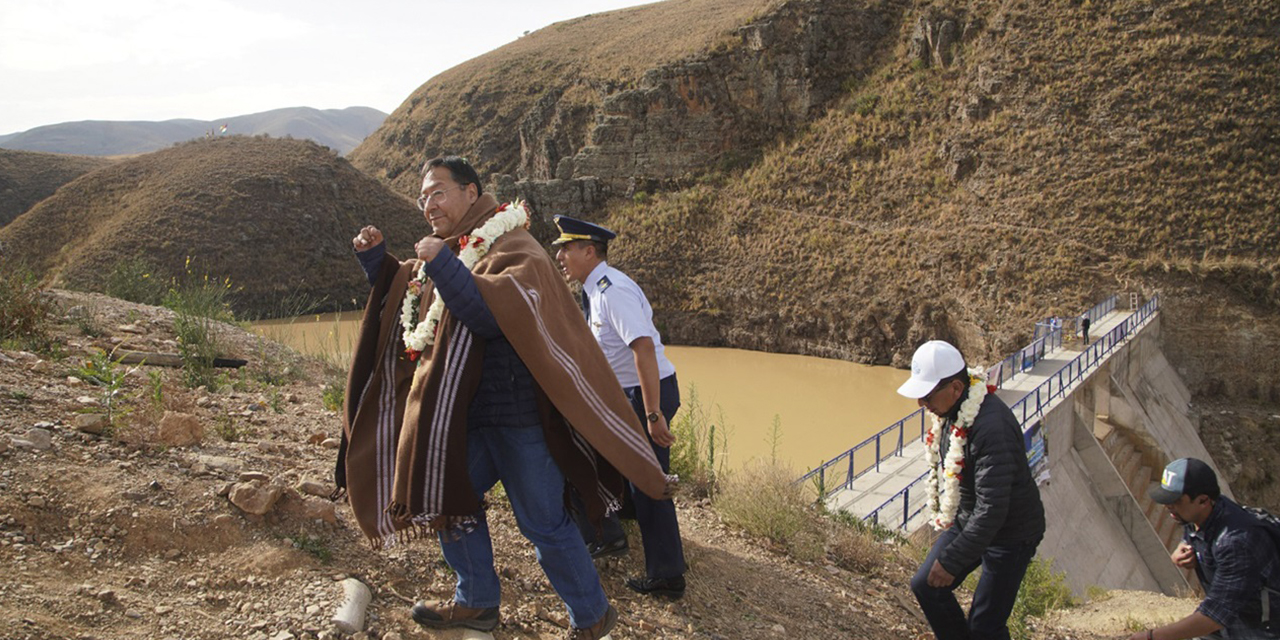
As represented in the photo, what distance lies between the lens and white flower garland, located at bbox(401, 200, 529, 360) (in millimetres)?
2777

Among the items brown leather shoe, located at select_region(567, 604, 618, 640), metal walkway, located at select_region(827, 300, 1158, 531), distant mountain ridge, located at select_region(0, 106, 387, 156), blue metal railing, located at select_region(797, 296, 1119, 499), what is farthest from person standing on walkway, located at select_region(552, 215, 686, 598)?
distant mountain ridge, located at select_region(0, 106, 387, 156)

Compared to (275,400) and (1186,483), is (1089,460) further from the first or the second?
(275,400)

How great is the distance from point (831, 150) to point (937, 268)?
686 centimetres

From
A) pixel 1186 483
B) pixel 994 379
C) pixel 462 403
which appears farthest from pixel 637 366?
pixel 994 379

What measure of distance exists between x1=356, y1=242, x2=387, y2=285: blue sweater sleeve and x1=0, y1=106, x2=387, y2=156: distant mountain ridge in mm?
125426

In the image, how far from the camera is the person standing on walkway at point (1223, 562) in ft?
10.1

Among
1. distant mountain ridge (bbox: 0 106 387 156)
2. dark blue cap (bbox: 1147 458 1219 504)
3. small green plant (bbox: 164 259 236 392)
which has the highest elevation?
distant mountain ridge (bbox: 0 106 387 156)

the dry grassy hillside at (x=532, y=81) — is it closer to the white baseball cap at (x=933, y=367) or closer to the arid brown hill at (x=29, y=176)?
the arid brown hill at (x=29, y=176)

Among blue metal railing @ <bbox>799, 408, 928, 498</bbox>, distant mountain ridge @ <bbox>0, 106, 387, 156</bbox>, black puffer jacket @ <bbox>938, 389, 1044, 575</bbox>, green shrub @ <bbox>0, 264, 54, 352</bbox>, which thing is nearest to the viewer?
black puffer jacket @ <bbox>938, 389, 1044, 575</bbox>

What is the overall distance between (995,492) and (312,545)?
2831mm

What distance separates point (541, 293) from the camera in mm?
2783

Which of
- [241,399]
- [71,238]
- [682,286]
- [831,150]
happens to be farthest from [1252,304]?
[71,238]

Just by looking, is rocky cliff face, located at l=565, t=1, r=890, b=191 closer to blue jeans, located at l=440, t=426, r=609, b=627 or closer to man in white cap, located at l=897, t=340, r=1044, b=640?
man in white cap, located at l=897, t=340, r=1044, b=640

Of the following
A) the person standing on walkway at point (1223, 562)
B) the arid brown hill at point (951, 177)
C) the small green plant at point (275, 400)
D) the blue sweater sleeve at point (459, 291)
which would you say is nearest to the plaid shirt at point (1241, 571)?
the person standing on walkway at point (1223, 562)
